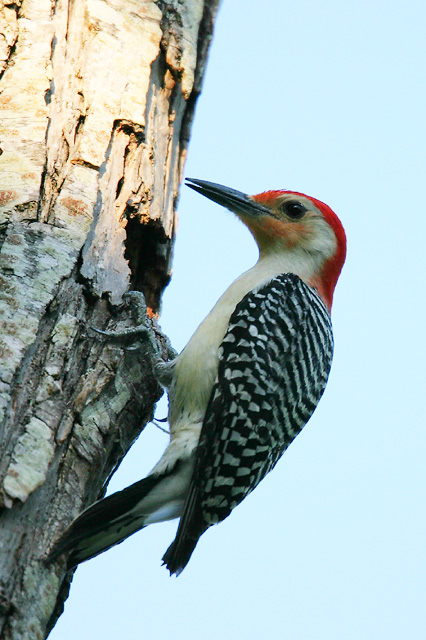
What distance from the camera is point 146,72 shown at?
15.1 ft

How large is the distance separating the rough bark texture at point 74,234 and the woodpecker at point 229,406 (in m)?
0.18

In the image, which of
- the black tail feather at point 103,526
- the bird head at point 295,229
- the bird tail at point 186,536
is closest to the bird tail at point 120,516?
the black tail feather at point 103,526

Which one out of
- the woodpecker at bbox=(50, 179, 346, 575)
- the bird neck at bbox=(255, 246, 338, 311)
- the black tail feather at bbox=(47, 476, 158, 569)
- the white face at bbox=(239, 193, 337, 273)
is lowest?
the black tail feather at bbox=(47, 476, 158, 569)

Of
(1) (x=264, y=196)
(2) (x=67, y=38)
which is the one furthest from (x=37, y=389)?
(1) (x=264, y=196)

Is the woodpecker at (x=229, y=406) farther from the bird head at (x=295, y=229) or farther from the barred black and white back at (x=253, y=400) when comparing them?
the bird head at (x=295, y=229)

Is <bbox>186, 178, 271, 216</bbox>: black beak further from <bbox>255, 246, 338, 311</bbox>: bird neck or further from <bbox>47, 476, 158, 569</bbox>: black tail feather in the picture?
<bbox>47, 476, 158, 569</bbox>: black tail feather

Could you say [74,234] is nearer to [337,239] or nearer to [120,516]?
[120,516]

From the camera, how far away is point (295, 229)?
5336mm

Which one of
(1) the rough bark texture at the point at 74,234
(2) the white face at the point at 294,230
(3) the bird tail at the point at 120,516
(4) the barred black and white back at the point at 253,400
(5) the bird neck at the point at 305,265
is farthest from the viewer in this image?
(2) the white face at the point at 294,230

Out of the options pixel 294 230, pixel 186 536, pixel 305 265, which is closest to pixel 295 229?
pixel 294 230

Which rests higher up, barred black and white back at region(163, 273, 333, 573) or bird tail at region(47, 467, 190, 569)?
barred black and white back at region(163, 273, 333, 573)

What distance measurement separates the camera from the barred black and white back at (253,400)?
3961 mm

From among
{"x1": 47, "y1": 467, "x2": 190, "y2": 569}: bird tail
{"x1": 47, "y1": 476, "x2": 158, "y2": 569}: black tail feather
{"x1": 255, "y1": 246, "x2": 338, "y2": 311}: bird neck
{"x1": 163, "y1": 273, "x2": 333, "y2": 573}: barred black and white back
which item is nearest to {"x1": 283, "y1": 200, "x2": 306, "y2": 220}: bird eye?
{"x1": 255, "y1": 246, "x2": 338, "y2": 311}: bird neck

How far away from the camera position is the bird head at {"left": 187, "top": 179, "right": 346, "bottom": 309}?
5312 millimetres
